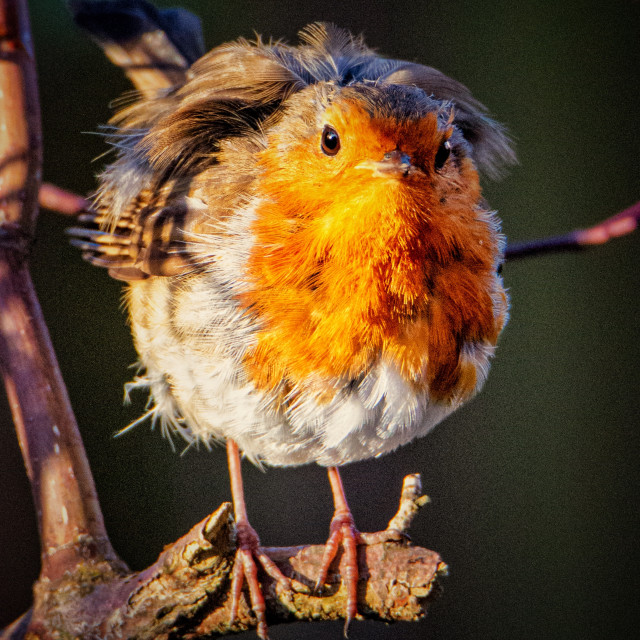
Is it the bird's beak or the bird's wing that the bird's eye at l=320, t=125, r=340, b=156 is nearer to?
the bird's beak

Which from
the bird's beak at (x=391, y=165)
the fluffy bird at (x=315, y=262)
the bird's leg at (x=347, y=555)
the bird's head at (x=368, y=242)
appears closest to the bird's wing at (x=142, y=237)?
the fluffy bird at (x=315, y=262)

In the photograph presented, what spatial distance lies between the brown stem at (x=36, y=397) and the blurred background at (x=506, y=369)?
1.30 ft

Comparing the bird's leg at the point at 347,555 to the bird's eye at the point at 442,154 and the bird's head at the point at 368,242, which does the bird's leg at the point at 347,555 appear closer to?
the bird's head at the point at 368,242

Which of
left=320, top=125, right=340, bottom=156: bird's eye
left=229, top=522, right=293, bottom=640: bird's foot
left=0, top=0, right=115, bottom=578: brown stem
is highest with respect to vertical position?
left=320, top=125, right=340, bottom=156: bird's eye

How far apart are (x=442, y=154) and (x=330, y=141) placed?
15 centimetres

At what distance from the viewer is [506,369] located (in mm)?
1488

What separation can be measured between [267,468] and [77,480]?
65 centimetres

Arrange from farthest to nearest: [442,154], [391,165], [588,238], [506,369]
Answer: [506,369] → [588,238] → [442,154] → [391,165]

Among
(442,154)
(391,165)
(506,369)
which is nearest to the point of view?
(391,165)

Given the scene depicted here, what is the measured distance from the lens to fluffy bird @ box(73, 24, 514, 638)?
86 cm

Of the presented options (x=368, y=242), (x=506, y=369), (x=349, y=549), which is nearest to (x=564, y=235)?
(x=506, y=369)

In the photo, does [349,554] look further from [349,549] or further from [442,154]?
[442,154]

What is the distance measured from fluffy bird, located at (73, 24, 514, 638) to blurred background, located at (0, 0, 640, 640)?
32 centimetres

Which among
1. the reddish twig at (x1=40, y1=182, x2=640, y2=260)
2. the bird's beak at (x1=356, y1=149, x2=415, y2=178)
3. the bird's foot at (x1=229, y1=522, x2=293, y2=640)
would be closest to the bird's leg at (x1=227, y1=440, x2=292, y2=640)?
the bird's foot at (x1=229, y1=522, x2=293, y2=640)
